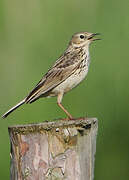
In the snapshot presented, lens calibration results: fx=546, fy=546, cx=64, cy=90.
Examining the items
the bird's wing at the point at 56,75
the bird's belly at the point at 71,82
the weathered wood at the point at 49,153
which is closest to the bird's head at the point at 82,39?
the bird's wing at the point at 56,75

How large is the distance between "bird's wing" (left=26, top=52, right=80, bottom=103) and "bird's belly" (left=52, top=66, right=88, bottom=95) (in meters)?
0.04

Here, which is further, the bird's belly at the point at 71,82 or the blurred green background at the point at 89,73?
the blurred green background at the point at 89,73

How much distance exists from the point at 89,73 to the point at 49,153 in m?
3.15

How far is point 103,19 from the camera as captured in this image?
6.82 m

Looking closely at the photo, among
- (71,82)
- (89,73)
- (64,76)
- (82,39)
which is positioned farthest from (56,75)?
(89,73)

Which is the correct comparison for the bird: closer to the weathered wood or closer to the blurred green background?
the blurred green background

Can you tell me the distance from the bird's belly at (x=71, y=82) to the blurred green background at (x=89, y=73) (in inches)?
22.0

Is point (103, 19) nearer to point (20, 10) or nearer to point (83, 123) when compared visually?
point (20, 10)

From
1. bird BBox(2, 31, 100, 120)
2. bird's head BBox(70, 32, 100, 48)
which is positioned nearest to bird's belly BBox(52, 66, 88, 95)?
bird BBox(2, 31, 100, 120)

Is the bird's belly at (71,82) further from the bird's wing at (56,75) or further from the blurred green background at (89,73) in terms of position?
the blurred green background at (89,73)

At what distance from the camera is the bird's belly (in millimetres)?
5977

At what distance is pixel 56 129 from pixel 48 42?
3.15m

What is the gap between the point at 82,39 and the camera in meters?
6.49

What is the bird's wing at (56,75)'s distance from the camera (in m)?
5.91
